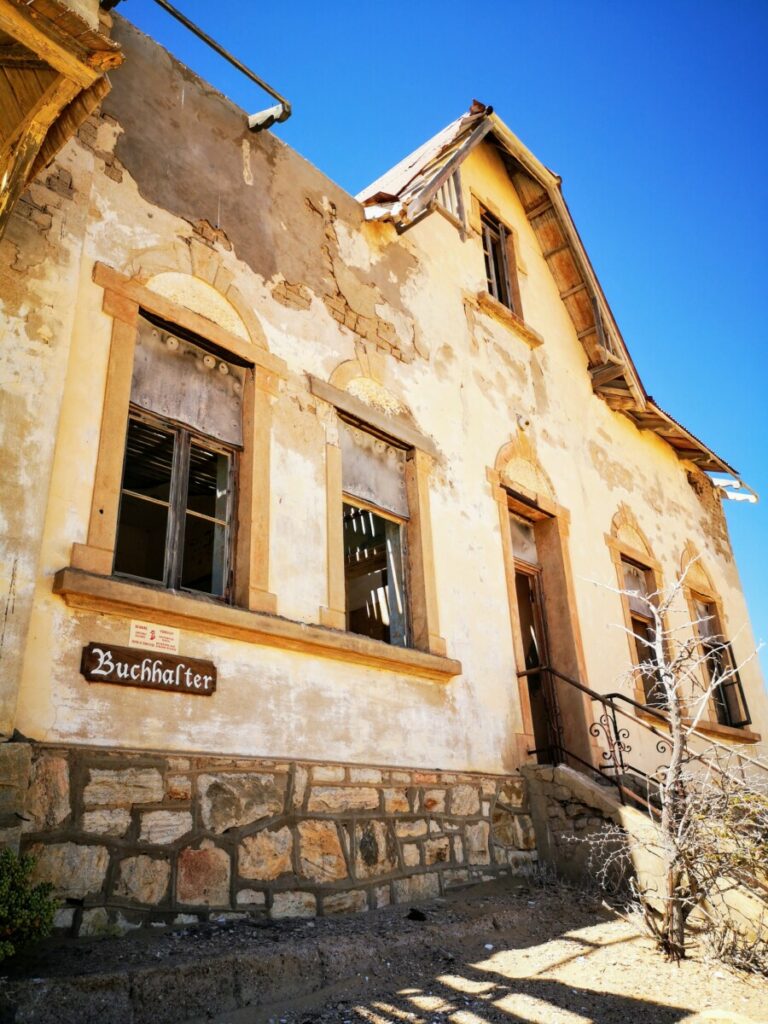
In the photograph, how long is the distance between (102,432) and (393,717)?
3.16m

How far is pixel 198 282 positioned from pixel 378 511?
2.56 metres

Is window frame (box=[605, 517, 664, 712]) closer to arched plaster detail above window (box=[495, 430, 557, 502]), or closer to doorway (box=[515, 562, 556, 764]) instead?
doorway (box=[515, 562, 556, 764])

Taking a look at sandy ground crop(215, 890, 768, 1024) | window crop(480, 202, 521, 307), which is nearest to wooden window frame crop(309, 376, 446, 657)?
sandy ground crop(215, 890, 768, 1024)

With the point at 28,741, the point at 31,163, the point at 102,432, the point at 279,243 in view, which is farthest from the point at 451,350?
the point at 28,741

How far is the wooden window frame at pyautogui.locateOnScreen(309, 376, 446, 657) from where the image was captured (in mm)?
6434

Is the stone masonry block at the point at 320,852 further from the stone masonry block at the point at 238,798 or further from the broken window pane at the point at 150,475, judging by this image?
the broken window pane at the point at 150,475

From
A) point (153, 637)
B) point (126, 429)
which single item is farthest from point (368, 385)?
point (153, 637)

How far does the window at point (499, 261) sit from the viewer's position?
432 inches

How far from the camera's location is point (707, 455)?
46.2ft

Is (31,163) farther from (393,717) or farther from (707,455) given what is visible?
(707,455)

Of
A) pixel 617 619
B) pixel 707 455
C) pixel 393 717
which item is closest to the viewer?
pixel 393 717

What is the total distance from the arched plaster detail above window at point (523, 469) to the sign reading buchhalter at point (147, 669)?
4896 mm

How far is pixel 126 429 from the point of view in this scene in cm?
536

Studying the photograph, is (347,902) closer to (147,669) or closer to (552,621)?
(147,669)
